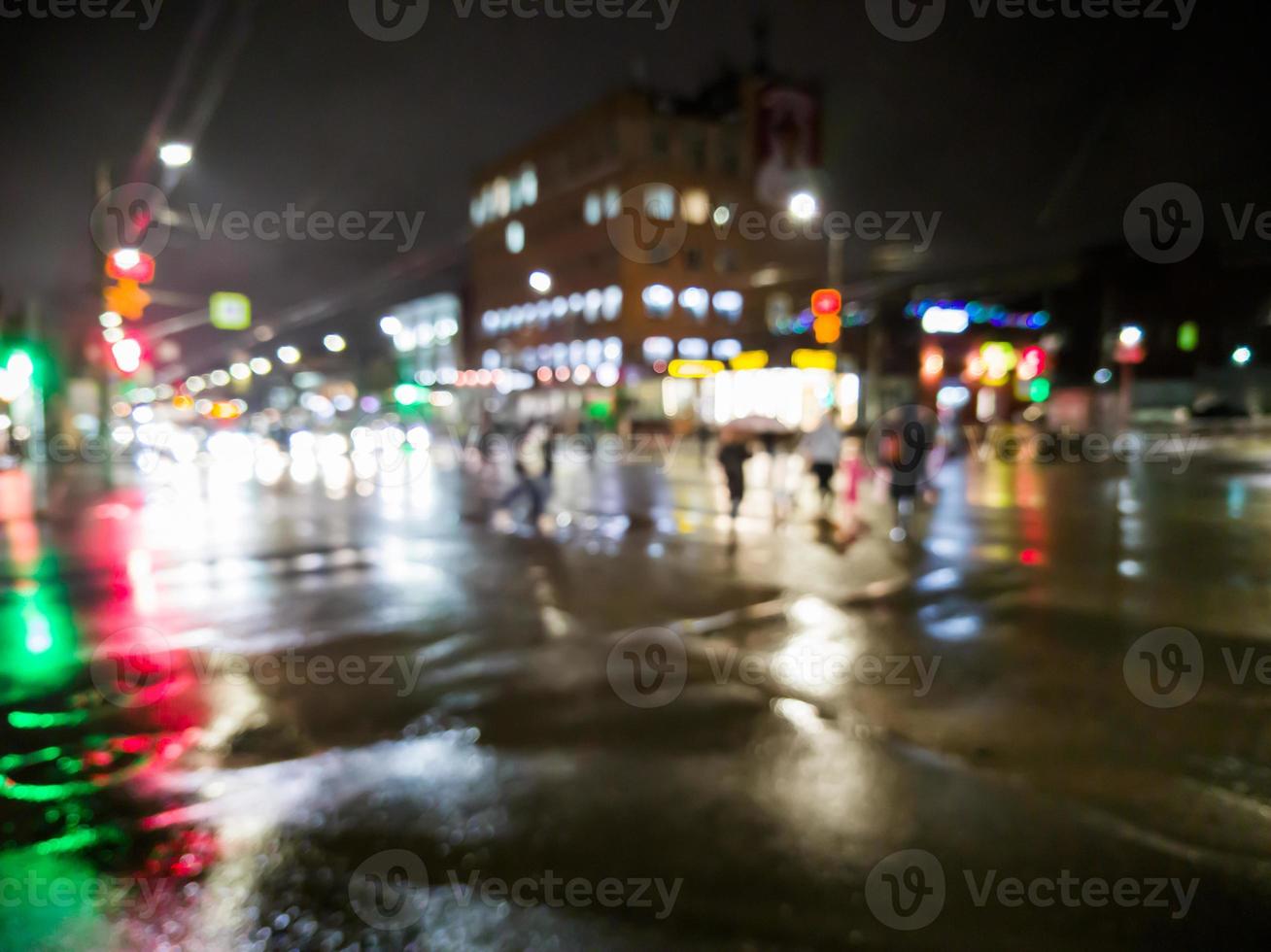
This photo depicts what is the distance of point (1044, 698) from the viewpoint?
5.18m

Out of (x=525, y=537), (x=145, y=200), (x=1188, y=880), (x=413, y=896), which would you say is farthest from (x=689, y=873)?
(x=145, y=200)

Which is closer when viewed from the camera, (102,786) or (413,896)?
(413,896)

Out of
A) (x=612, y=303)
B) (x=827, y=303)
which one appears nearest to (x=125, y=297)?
(x=827, y=303)

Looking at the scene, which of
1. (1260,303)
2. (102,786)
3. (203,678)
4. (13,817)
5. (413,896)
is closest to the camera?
(413,896)

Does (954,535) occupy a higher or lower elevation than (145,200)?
lower

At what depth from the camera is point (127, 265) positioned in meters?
15.5

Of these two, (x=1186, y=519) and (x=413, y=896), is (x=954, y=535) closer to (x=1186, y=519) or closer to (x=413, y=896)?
(x=1186, y=519)

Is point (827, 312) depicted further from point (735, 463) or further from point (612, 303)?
point (612, 303)

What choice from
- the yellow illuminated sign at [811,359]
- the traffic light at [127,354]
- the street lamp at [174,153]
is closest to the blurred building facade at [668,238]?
the yellow illuminated sign at [811,359]

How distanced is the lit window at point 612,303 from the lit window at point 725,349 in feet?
21.0

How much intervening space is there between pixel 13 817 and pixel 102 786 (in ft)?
1.22

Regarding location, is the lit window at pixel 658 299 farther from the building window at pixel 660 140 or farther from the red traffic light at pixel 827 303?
the red traffic light at pixel 827 303

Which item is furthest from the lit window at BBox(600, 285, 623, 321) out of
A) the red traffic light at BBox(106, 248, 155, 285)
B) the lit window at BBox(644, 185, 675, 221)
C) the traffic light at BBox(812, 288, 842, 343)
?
the red traffic light at BBox(106, 248, 155, 285)

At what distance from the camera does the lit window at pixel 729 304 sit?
174 ft
